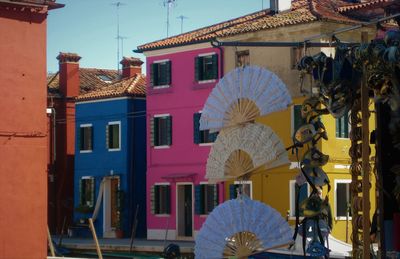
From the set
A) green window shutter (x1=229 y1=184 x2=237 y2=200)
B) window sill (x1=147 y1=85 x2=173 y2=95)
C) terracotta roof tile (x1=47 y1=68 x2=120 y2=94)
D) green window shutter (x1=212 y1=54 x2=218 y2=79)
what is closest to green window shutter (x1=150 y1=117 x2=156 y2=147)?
window sill (x1=147 y1=85 x2=173 y2=95)

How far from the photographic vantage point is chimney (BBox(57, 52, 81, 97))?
39.9 metres

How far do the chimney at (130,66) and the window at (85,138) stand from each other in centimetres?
334

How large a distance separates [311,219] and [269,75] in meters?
1.73

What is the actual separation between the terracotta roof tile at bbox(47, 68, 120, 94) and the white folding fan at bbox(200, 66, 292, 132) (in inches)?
1139

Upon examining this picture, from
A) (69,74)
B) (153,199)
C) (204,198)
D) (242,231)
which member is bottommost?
(153,199)

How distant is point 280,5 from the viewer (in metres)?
33.2

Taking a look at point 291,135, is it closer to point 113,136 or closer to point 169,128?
point 169,128

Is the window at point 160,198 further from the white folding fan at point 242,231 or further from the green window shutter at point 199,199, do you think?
the white folding fan at point 242,231

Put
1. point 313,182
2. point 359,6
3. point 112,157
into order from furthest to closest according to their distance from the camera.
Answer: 1. point 112,157
2. point 359,6
3. point 313,182

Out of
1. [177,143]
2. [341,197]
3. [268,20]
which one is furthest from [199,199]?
[268,20]

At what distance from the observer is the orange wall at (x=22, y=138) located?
21.5 metres

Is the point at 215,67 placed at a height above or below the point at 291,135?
above

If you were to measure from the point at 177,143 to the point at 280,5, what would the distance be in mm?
6102

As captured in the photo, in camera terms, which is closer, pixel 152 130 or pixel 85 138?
pixel 152 130
